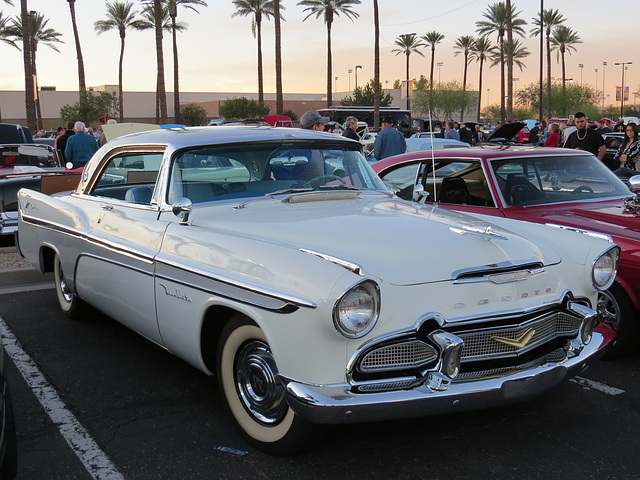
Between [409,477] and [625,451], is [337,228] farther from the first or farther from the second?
[625,451]

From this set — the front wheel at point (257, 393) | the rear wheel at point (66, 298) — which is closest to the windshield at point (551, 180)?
the front wheel at point (257, 393)

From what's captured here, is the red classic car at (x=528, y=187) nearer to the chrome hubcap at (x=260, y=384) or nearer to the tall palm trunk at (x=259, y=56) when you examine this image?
the chrome hubcap at (x=260, y=384)

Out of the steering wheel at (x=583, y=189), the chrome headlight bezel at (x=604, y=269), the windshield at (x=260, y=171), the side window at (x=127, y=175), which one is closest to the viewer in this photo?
the chrome headlight bezel at (x=604, y=269)

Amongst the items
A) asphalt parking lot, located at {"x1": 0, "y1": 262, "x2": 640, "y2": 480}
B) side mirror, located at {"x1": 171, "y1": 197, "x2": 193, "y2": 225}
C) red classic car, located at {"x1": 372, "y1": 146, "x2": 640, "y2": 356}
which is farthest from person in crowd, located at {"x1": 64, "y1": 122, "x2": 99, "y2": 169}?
side mirror, located at {"x1": 171, "y1": 197, "x2": 193, "y2": 225}

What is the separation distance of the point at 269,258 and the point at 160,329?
1.07 m

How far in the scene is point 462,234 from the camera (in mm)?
3312

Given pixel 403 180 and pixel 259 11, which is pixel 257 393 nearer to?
pixel 403 180

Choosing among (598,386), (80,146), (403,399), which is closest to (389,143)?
(80,146)

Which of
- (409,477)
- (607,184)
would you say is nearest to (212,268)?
Result: (409,477)

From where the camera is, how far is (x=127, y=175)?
5.32 metres

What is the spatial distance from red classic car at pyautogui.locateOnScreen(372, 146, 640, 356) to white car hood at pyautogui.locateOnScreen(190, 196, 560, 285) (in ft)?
3.60

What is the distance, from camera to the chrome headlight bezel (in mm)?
3432

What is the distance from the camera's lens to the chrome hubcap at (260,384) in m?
3.06

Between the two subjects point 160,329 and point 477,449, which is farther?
point 160,329
